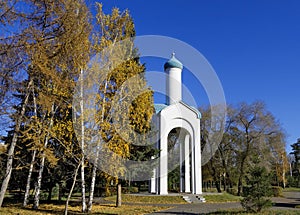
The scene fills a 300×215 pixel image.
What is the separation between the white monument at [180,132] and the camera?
65.6 feet

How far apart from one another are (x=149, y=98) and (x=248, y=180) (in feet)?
19.5

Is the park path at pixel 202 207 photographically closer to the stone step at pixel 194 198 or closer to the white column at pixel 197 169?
the stone step at pixel 194 198

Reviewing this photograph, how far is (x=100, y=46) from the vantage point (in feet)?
42.1

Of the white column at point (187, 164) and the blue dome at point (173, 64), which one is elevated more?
the blue dome at point (173, 64)

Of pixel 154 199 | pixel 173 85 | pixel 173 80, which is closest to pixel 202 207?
pixel 154 199

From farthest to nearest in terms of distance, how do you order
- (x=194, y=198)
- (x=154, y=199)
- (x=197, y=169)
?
(x=197, y=169)
(x=194, y=198)
(x=154, y=199)

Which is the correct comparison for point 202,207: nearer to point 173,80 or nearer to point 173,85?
point 173,85

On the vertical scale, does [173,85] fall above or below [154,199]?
above

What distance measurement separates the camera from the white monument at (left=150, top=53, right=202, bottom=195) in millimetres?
19984

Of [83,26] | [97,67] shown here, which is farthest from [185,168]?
[83,26]

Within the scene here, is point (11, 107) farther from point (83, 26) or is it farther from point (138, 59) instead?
point (138, 59)

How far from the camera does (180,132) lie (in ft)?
80.9

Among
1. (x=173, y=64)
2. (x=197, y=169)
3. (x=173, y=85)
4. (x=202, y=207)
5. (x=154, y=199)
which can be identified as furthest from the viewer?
(x=173, y=64)

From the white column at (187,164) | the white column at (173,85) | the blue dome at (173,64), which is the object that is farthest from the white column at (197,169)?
the blue dome at (173,64)
